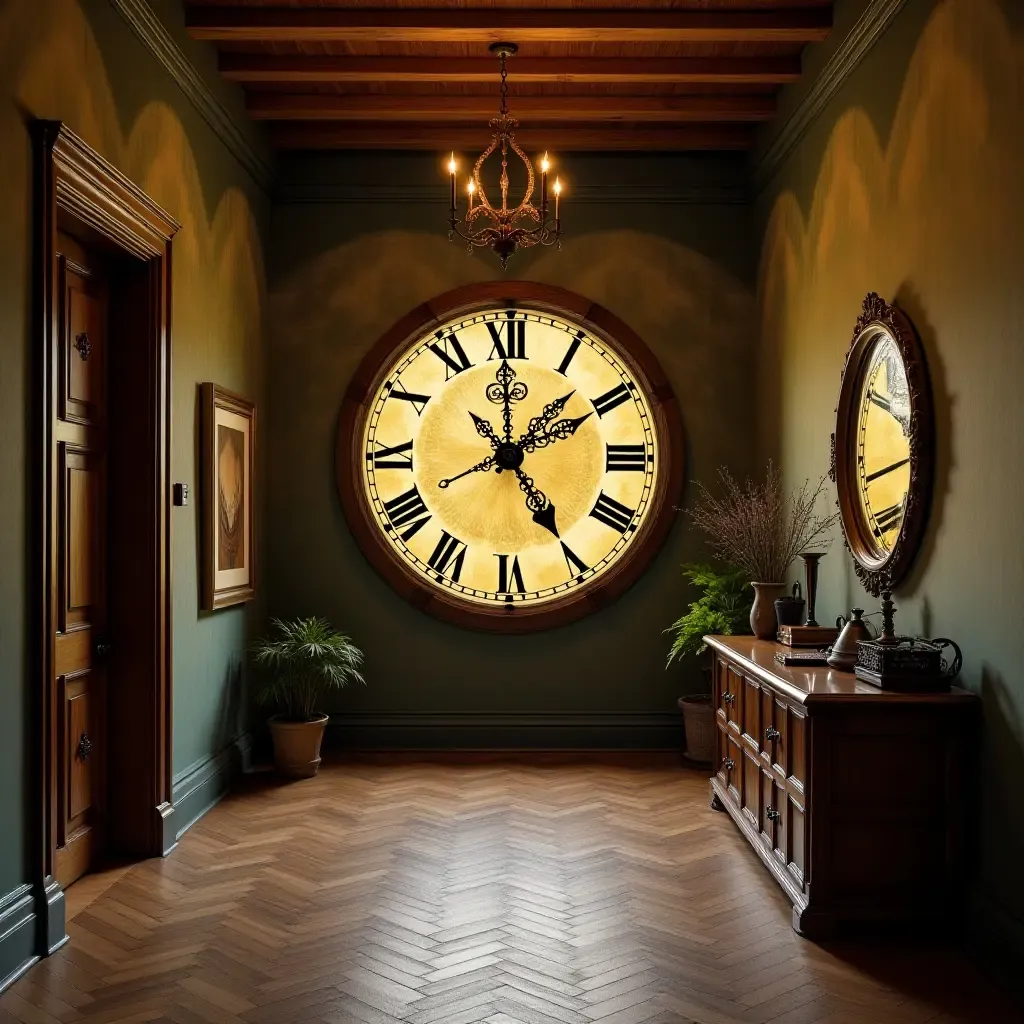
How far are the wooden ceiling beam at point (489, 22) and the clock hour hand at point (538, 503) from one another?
2.29 meters

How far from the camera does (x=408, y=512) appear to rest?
5.85 meters

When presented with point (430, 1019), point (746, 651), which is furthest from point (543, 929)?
point (746, 651)

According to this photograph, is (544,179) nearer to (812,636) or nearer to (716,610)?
(812,636)

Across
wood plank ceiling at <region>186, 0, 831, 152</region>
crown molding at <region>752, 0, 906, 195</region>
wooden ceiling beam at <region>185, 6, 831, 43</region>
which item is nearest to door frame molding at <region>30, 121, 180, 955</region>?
→ wooden ceiling beam at <region>185, 6, 831, 43</region>

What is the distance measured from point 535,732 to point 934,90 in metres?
3.67

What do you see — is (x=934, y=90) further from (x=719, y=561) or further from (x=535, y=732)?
(x=535, y=732)

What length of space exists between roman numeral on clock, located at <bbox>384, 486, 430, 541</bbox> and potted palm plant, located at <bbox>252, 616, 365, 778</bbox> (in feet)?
2.35

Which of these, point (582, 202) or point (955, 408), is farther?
point (582, 202)

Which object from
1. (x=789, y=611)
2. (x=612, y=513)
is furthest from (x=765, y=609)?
(x=612, y=513)

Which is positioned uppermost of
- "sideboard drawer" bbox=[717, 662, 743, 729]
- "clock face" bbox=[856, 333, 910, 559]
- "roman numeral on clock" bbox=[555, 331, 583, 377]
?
"roman numeral on clock" bbox=[555, 331, 583, 377]

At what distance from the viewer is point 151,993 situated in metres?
2.83

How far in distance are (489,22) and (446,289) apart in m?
1.70

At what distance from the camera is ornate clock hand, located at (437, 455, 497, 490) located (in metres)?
5.83

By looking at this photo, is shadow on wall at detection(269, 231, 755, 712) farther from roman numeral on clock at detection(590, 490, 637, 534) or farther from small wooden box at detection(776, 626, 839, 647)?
small wooden box at detection(776, 626, 839, 647)
